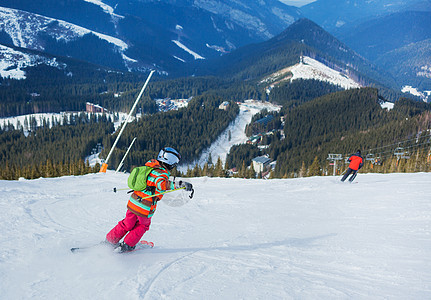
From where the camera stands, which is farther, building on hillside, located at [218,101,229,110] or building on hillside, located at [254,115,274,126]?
building on hillside, located at [218,101,229,110]

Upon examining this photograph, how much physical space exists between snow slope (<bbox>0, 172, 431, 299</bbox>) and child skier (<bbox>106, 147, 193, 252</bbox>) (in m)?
0.32

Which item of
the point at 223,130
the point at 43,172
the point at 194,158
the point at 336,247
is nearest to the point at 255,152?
the point at 194,158

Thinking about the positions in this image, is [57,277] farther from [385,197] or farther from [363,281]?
[385,197]

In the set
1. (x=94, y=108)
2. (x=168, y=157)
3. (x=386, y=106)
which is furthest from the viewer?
(x=94, y=108)

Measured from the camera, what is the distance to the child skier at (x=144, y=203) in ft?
20.9

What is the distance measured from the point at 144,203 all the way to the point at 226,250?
2.14 m

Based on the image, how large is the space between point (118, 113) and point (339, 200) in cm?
16683

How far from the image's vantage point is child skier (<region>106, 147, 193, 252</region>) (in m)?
6.37

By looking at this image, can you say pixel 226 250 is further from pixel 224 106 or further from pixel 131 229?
pixel 224 106

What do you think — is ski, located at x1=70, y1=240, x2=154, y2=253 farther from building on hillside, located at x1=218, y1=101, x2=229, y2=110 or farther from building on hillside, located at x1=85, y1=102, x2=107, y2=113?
building on hillside, located at x1=85, y1=102, x2=107, y2=113

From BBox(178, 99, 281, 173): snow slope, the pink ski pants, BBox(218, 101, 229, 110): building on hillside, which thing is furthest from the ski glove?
BBox(218, 101, 229, 110): building on hillside

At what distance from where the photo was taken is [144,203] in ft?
21.0

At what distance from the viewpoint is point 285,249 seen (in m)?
6.72

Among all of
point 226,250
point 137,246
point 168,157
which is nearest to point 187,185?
point 168,157
